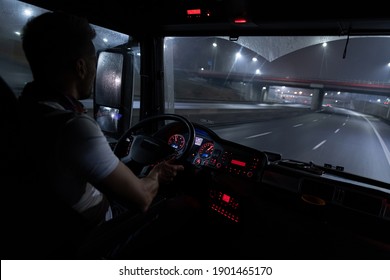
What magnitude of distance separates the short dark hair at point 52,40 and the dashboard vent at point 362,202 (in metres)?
2.09

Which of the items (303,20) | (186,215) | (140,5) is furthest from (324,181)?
(140,5)

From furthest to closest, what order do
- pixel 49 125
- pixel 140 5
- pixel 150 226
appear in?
pixel 140 5
pixel 150 226
pixel 49 125

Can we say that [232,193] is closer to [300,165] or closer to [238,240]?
[238,240]

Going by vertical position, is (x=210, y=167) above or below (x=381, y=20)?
below

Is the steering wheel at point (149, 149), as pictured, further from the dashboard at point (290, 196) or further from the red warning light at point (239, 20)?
the red warning light at point (239, 20)

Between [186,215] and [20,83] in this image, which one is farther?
[20,83]

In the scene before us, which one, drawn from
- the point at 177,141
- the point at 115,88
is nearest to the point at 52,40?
the point at 177,141

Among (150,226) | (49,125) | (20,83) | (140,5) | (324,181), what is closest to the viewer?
(49,125)

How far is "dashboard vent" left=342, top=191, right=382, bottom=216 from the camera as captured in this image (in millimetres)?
1826

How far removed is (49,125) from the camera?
0.97 metres

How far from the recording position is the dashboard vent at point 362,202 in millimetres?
1826

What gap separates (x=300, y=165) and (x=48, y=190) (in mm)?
2186

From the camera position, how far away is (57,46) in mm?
1047

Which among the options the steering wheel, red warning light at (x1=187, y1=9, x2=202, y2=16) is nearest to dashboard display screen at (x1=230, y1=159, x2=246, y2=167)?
the steering wheel
